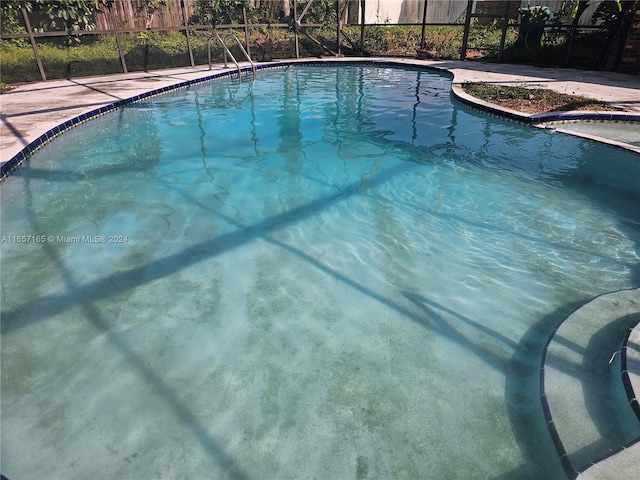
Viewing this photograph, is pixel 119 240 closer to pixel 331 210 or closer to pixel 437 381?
pixel 331 210

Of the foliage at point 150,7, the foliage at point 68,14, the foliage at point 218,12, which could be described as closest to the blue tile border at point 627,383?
the foliage at point 68,14

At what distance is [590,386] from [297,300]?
1.99m

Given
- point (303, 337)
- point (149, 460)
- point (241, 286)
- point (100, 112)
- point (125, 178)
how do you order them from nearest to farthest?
1. point (149, 460)
2. point (303, 337)
3. point (241, 286)
4. point (125, 178)
5. point (100, 112)

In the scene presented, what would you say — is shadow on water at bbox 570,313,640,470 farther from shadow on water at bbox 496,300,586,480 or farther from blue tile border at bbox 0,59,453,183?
blue tile border at bbox 0,59,453,183

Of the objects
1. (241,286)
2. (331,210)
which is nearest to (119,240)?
(241,286)

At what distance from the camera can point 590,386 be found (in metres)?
2.34

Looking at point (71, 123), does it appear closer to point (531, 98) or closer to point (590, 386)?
point (590, 386)

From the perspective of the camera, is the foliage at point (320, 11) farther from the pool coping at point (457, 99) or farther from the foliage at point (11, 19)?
the foliage at point (11, 19)

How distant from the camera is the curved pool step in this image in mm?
2037

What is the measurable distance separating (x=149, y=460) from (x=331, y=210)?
3.13 meters

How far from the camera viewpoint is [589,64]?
461 inches

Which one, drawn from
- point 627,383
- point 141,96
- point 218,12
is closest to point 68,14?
point 141,96

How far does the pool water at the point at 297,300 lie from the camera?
220cm

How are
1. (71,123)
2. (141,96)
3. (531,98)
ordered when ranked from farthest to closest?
1. (141,96)
2. (531,98)
3. (71,123)
